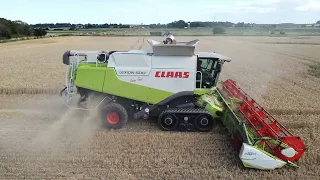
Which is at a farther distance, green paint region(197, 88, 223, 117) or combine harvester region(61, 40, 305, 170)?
green paint region(197, 88, 223, 117)

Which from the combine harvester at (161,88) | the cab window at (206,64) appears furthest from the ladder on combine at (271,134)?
the cab window at (206,64)

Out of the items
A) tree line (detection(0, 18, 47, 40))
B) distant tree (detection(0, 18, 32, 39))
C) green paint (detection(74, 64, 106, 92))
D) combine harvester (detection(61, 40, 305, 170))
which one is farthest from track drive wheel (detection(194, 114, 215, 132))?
distant tree (detection(0, 18, 32, 39))

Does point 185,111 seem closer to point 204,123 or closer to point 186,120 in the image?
point 186,120

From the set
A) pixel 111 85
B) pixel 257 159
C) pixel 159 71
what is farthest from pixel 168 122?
pixel 257 159

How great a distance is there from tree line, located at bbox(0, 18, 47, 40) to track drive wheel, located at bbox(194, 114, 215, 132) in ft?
195

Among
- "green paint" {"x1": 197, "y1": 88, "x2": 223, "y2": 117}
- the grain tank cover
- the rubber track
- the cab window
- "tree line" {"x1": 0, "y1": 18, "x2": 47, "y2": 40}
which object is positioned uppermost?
the grain tank cover

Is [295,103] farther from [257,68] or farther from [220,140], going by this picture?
[257,68]

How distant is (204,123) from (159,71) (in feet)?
5.77

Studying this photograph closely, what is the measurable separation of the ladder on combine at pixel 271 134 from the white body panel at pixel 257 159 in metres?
0.27

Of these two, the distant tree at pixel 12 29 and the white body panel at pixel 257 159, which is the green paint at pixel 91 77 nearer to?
the white body panel at pixel 257 159

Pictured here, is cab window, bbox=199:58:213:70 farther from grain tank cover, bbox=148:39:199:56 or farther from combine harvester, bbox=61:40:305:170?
grain tank cover, bbox=148:39:199:56

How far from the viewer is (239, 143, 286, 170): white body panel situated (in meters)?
6.62

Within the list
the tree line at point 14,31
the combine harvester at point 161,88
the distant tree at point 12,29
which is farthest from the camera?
the tree line at point 14,31

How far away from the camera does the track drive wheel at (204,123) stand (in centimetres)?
867
